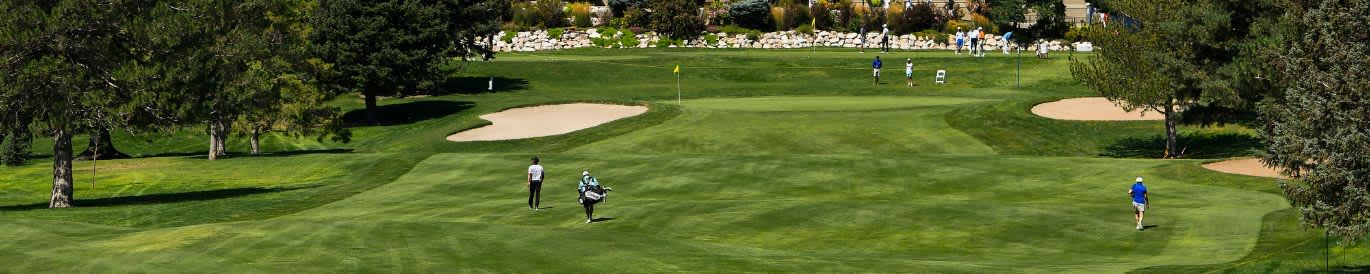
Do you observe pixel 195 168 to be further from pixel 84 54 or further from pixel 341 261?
pixel 341 261

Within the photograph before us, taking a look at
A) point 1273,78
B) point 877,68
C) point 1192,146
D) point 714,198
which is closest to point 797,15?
point 877,68

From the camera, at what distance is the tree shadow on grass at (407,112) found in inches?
3489

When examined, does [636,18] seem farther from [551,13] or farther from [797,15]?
[797,15]

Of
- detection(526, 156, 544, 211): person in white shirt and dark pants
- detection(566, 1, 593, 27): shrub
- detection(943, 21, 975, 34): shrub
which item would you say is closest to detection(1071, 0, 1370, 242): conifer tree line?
detection(526, 156, 544, 211): person in white shirt and dark pants

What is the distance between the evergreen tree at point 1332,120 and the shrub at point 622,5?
4031 inches

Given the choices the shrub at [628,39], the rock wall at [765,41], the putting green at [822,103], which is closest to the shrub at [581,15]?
the rock wall at [765,41]

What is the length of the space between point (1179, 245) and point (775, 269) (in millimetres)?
10286

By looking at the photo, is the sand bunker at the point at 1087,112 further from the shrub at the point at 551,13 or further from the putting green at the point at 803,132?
the shrub at the point at 551,13

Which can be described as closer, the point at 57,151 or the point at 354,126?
the point at 57,151

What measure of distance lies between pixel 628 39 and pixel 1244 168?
76093 mm

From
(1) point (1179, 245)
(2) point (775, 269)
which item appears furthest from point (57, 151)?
(1) point (1179, 245)

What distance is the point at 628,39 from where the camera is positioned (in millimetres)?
125750

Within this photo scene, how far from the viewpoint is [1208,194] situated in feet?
154

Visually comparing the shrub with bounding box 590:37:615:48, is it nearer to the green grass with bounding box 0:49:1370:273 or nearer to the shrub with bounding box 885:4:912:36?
the shrub with bounding box 885:4:912:36
